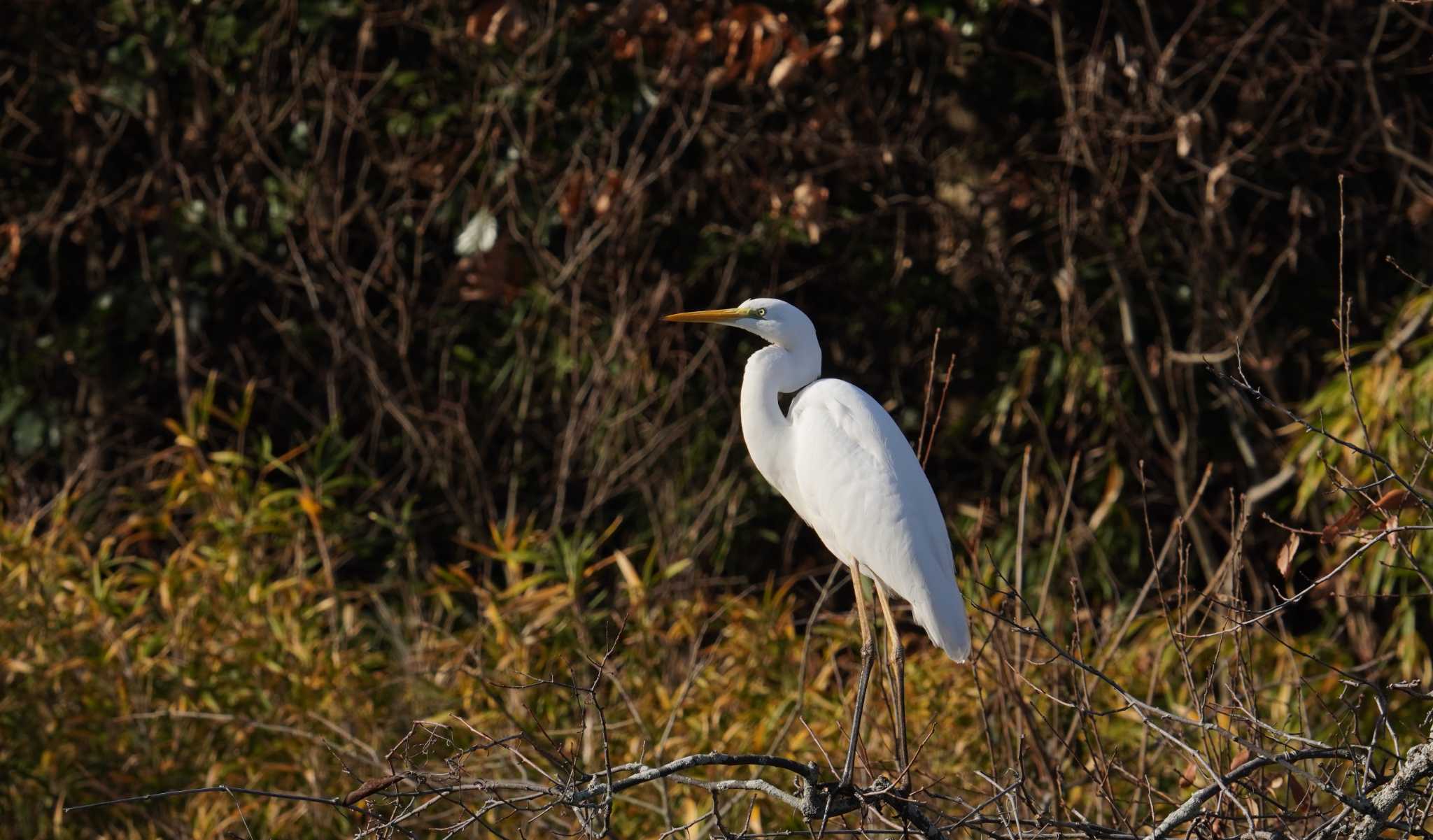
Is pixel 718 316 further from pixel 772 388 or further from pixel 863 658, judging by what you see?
pixel 863 658

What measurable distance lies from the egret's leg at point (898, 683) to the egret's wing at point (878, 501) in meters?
0.06

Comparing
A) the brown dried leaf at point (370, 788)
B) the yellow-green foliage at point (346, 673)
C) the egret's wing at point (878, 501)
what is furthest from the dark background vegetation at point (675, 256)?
the brown dried leaf at point (370, 788)

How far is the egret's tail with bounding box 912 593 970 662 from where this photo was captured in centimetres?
236

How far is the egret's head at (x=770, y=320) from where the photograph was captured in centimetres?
236

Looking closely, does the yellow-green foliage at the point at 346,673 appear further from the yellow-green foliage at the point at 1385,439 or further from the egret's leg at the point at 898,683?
the egret's leg at the point at 898,683

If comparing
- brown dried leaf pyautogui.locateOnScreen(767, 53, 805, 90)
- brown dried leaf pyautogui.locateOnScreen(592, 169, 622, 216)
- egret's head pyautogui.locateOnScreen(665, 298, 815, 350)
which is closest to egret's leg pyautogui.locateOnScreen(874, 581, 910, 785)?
egret's head pyautogui.locateOnScreen(665, 298, 815, 350)

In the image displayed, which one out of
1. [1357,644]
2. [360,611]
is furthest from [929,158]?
[360,611]

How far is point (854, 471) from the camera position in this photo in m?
2.44

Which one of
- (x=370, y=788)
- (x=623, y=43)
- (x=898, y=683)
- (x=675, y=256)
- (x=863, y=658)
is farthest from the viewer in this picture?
(x=675, y=256)

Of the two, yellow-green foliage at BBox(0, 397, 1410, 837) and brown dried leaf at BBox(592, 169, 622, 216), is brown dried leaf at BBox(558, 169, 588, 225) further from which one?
yellow-green foliage at BBox(0, 397, 1410, 837)

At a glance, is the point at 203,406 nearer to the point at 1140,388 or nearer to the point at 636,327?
the point at 636,327

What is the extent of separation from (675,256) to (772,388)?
2615 mm

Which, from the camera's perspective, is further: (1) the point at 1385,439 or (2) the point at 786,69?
(2) the point at 786,69

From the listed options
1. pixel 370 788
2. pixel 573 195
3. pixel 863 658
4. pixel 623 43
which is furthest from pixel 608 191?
pixel 370 788
